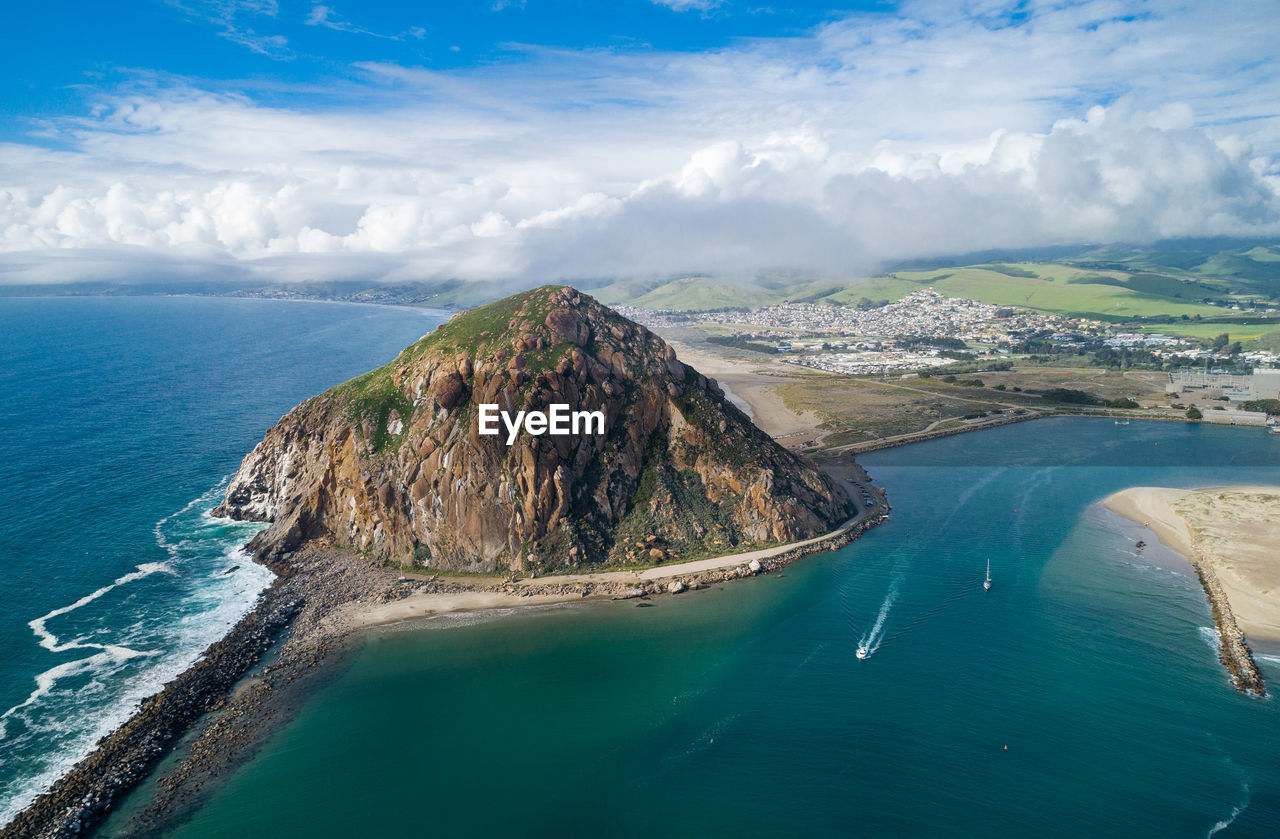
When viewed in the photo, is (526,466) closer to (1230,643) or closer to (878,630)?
(878,630)

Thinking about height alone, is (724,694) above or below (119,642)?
below

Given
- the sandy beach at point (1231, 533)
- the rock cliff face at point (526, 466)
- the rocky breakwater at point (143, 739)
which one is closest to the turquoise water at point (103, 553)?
the rocky breakwater at point (143, 739)

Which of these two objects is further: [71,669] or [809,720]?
[71,669]

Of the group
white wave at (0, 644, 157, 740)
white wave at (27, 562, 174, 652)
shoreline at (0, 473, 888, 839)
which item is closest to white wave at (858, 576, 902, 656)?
shoreline at (0, 473, 888, 839)

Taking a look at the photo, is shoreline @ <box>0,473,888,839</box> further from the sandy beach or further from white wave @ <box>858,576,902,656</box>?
the sandy beach

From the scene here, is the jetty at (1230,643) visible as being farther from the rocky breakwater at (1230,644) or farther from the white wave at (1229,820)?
the white wave at (1229,820)

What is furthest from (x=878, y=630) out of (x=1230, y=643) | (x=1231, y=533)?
(x=1231, y=533)
